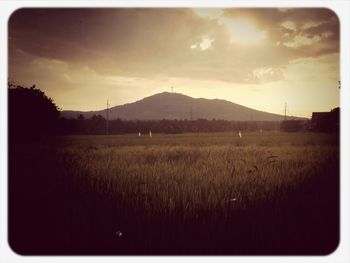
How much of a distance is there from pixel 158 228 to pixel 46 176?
1288 millimetres

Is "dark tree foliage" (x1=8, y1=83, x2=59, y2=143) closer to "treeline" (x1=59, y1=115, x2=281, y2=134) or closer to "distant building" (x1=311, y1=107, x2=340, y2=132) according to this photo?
"treeline" (x1=59, y1=115, x2=281, y2=134)

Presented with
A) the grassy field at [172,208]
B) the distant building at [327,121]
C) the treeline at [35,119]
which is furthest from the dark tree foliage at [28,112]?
the distant building at [327,121]

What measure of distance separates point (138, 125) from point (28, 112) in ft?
15.8

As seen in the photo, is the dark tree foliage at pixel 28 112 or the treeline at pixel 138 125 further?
the treeline at pixel 138 125

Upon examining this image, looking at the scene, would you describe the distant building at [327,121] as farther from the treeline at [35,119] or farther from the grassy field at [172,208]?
the treeline at [35,119]

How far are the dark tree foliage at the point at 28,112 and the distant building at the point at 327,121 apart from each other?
2.76 meters

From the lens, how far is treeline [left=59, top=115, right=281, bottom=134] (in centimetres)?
373

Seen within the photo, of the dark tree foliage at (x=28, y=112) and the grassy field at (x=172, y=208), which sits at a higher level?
the dark tree foliage at (x=28, y=112)

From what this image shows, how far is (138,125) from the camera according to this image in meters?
8.05

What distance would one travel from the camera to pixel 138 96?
3605 mm

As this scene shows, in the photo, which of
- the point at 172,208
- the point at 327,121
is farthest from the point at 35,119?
the point at 327,121

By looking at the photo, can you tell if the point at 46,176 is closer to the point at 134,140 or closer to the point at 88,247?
the point at 88,247

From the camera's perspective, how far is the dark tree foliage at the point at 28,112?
3100 mm

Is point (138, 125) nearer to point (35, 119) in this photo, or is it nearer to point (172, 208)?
point (35, 119)
